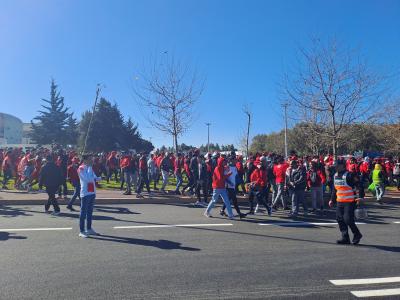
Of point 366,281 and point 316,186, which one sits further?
point 316,186

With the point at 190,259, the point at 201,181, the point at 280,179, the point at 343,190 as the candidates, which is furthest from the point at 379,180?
the point at 190,259

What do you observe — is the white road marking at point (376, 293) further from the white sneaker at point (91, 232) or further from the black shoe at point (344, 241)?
the white sneaker at point (91, 232)

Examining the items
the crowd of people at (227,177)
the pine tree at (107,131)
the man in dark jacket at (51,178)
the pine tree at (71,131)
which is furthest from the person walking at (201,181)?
the pine tree at (71,131)

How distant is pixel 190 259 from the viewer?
6324 mm

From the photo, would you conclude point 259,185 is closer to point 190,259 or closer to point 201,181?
point 201,181

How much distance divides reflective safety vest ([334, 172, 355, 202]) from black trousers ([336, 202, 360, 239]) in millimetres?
104

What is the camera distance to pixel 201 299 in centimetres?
457

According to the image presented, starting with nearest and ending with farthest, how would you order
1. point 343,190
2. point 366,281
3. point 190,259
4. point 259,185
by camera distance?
point 366,281 → point 190,259 → point 343,190 → point 259,185

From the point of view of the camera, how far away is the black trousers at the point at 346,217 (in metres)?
7.43

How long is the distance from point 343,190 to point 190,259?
11.9 feet

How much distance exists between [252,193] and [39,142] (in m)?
45.4

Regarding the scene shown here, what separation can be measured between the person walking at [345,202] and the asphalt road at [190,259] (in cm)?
32

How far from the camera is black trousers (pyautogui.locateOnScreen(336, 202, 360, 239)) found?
7430 millimetres

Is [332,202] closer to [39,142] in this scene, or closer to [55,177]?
[55,177]
